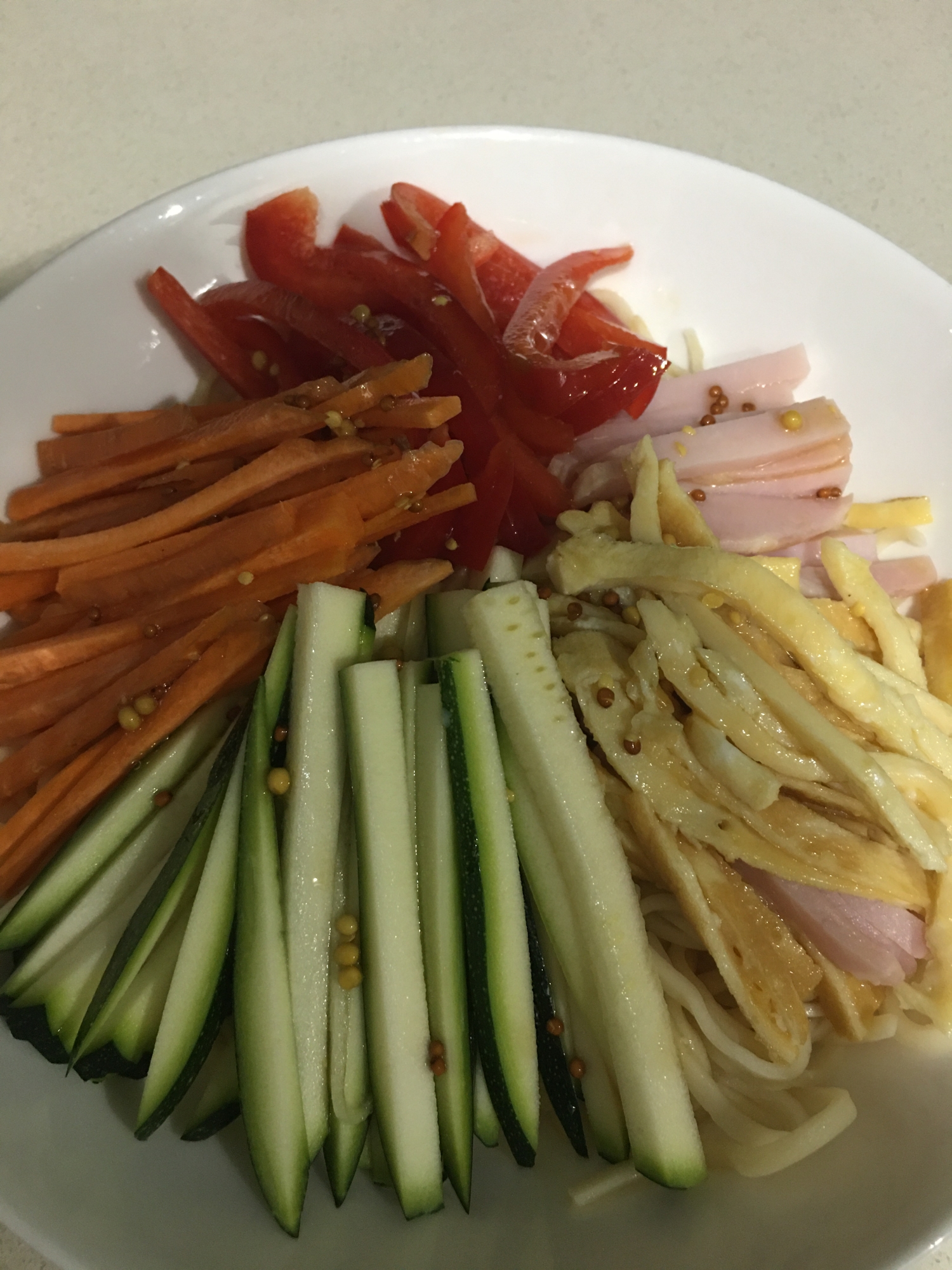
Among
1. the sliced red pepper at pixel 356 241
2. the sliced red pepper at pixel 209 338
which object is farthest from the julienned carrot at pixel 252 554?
the sliced red pepper at pixel 356 241

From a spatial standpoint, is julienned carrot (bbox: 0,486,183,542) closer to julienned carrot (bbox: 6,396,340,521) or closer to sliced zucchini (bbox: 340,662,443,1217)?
julienned carrot (bbox: 6,396,340,521)

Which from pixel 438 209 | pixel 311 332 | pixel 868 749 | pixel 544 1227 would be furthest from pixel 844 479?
pixel 544 1227

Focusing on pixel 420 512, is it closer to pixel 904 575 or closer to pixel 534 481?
pixel 534 481

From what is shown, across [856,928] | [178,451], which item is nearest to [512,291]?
[178,451]

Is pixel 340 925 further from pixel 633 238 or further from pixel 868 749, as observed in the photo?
pixel 633 238

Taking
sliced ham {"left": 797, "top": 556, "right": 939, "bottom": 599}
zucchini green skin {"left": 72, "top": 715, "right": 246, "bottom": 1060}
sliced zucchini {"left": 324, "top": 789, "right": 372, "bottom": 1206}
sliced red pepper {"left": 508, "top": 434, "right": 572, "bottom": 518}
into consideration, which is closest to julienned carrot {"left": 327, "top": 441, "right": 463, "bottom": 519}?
sliced red pepper {"left": 508, "top": 434, "right": 572, "bottom": 518}

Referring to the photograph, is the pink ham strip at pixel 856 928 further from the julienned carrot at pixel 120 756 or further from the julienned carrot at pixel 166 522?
the julienned carrot at pixel 166 522
